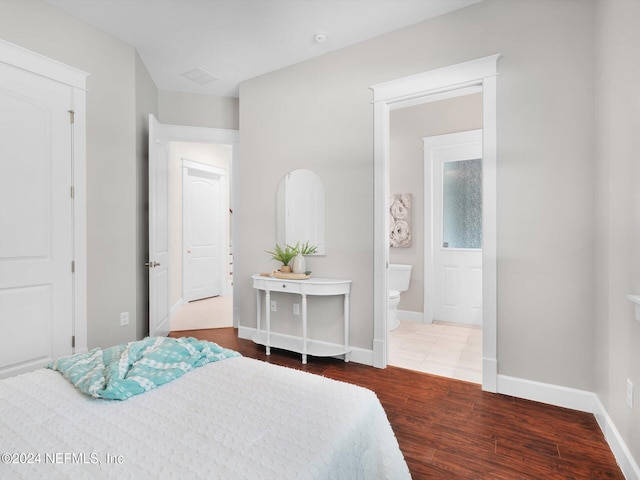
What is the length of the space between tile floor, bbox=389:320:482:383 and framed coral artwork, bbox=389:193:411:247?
110 cm

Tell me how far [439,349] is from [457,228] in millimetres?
1679

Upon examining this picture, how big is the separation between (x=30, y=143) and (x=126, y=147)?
78cm

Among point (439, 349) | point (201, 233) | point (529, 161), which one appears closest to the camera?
point (529, 161)

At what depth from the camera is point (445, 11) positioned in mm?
2561

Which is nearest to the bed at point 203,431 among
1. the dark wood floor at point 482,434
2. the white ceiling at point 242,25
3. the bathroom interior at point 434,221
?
the dark wood floor at point 482,434

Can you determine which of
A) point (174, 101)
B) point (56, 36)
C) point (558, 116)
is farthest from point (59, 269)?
point (558, 116)

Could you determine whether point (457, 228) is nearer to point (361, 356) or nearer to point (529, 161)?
point (529, 161)

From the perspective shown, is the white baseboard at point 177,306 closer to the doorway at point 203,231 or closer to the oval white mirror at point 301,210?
the doorway at point 203,231

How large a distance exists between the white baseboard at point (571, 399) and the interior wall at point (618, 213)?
62mm

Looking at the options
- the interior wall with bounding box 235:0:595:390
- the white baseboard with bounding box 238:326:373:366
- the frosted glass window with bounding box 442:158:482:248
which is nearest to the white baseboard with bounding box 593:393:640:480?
the interior wall with bounding box 235:0:595:390

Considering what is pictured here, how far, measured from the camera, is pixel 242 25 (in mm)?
2779

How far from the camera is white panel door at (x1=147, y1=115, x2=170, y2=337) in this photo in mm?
3238

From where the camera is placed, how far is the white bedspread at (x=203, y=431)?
832 millimetres

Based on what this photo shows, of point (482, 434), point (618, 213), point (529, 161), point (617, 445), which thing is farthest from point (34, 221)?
point (617, 445)
